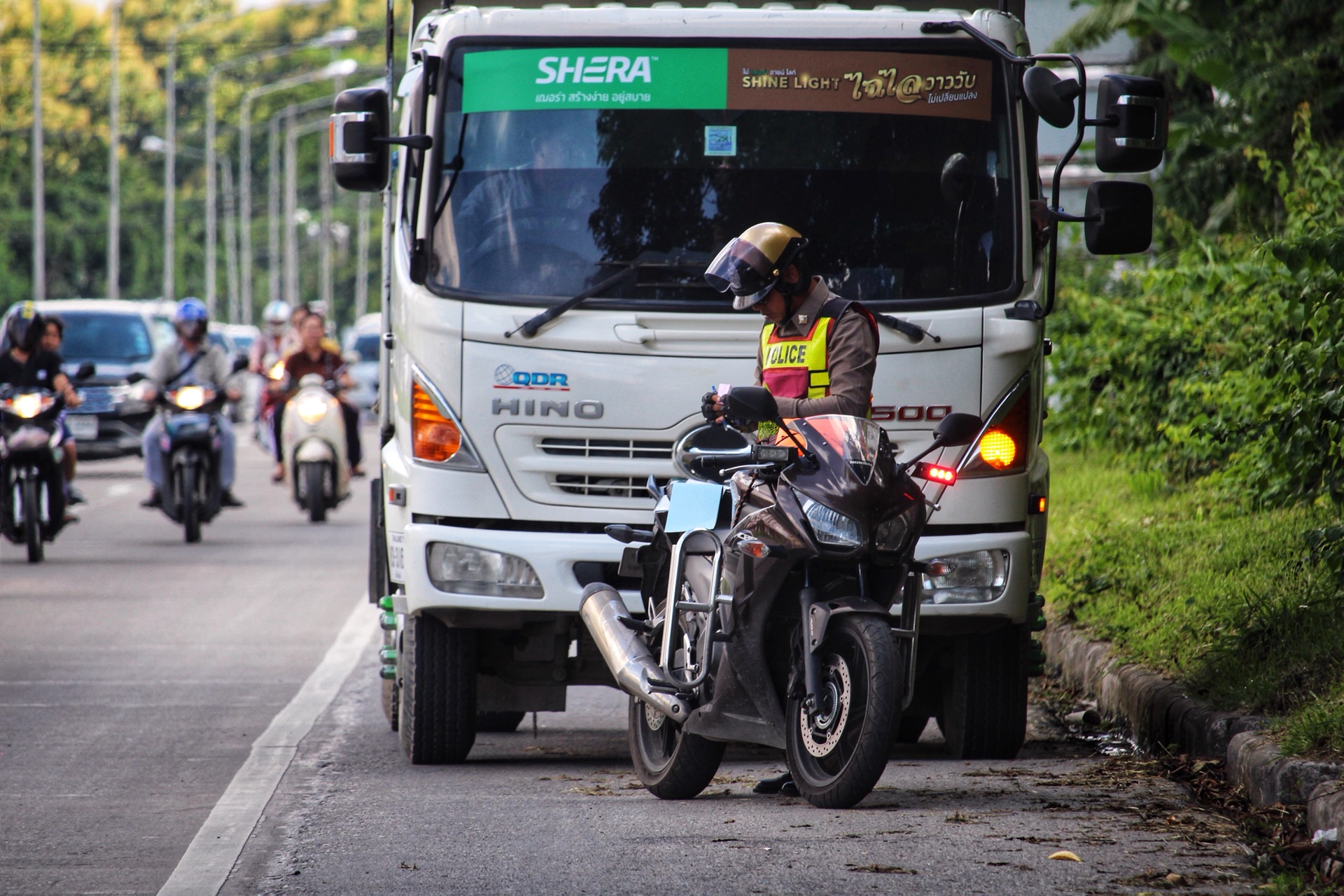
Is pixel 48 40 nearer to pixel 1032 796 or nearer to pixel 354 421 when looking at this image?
pixel 354 421

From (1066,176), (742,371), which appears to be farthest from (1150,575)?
(1066,176)

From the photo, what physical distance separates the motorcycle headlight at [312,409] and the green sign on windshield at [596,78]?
10547mm

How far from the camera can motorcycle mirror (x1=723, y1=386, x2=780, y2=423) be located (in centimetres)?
575

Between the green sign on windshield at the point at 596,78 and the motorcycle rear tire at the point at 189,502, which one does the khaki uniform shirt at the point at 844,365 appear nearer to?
the green sign on windshield at the point at 596,78

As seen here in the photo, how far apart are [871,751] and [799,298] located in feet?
4.92

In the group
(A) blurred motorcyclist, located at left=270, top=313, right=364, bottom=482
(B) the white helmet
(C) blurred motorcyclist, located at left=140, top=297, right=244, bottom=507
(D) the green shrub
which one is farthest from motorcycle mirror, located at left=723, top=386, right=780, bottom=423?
(B) the white helmet

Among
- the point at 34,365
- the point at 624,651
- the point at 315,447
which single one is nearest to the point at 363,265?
the point at 315,447

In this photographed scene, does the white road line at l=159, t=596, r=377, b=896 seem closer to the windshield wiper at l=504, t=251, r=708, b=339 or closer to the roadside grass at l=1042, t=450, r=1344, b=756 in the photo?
the windshield wiper at l=504, t=251, r=708, b=339

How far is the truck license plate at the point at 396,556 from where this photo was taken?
7270 mm

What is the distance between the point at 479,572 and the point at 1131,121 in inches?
107

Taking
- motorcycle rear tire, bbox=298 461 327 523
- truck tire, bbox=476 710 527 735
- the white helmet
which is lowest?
motorcycle rear tire, bbox=298 461 327 523

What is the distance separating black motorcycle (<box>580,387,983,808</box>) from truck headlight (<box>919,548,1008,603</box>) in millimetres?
519

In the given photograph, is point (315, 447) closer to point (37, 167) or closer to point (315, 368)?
point (315, 368)

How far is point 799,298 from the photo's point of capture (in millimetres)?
6473
